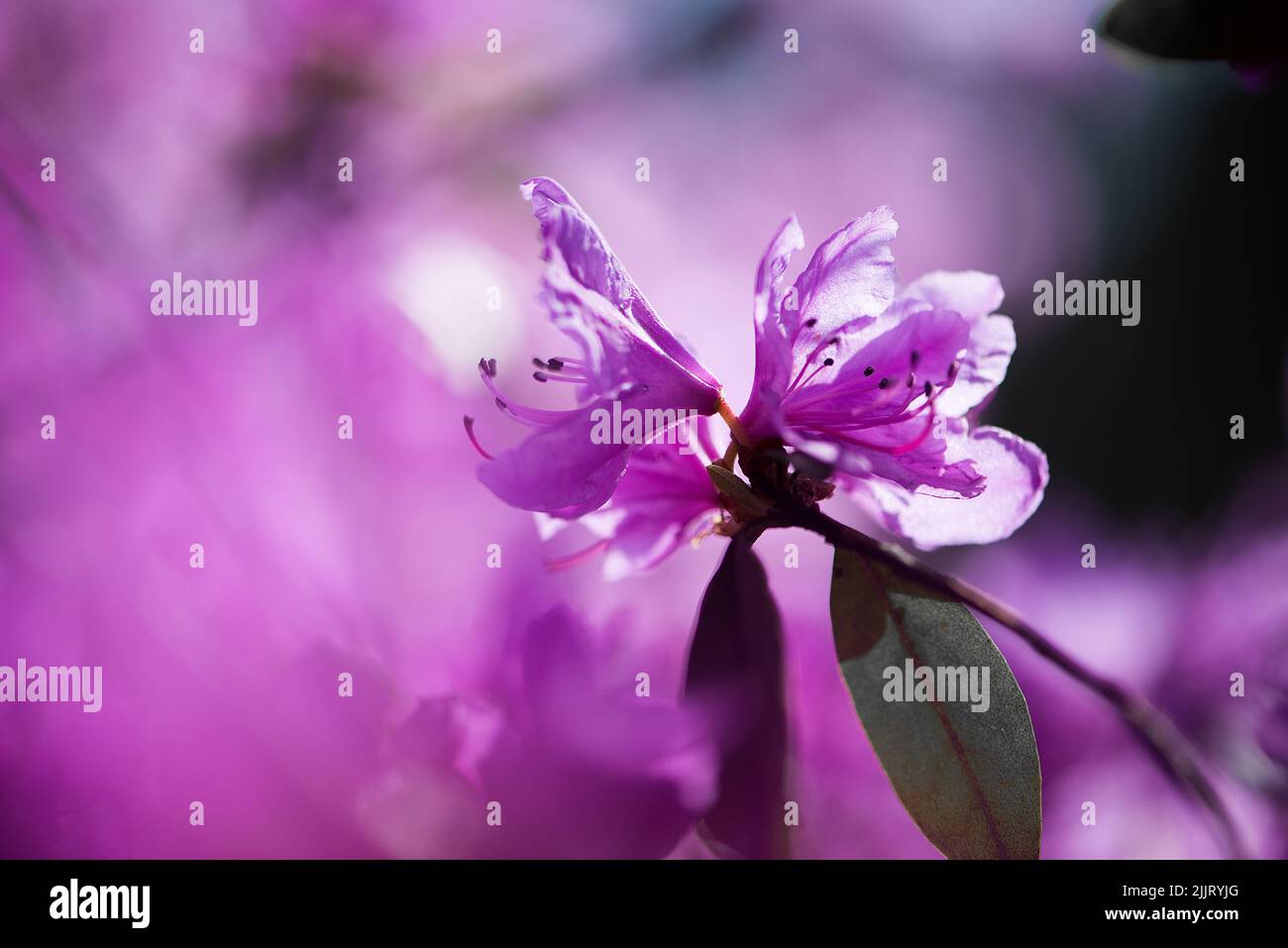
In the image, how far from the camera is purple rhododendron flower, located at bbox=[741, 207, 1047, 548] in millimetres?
364

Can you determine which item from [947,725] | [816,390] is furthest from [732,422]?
[947,725]

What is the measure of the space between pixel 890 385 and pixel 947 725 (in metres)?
0.14

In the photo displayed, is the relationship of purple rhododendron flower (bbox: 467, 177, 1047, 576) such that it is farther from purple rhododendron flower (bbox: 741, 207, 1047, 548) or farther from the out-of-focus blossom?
the out-of-focus blossom

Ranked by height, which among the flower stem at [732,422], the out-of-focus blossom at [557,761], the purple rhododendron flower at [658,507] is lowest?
the out-of-focus blossom at [557,761]

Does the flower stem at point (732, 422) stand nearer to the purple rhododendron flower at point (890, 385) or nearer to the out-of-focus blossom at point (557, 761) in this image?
the purple rhododendron flower at point (890, 385)

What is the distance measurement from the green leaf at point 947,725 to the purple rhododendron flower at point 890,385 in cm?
3

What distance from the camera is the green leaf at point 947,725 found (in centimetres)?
37

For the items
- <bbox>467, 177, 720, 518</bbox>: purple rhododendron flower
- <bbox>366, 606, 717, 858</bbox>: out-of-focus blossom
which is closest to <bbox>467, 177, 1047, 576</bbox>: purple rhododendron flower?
<bbox>467, 177, 720, 518</bbox>: purple rhododendron flower

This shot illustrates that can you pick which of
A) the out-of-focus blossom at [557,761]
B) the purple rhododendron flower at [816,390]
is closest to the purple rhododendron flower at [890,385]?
the purple rhododendron flower at [816,390]

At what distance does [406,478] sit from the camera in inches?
22.7

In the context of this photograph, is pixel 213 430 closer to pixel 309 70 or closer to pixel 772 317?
pixel 309 70

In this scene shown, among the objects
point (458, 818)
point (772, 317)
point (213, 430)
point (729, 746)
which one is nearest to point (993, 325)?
point (772, 317)

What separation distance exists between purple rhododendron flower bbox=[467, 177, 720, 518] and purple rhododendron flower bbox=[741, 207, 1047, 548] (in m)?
0.04

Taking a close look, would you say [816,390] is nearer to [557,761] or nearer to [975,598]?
[975,598]
